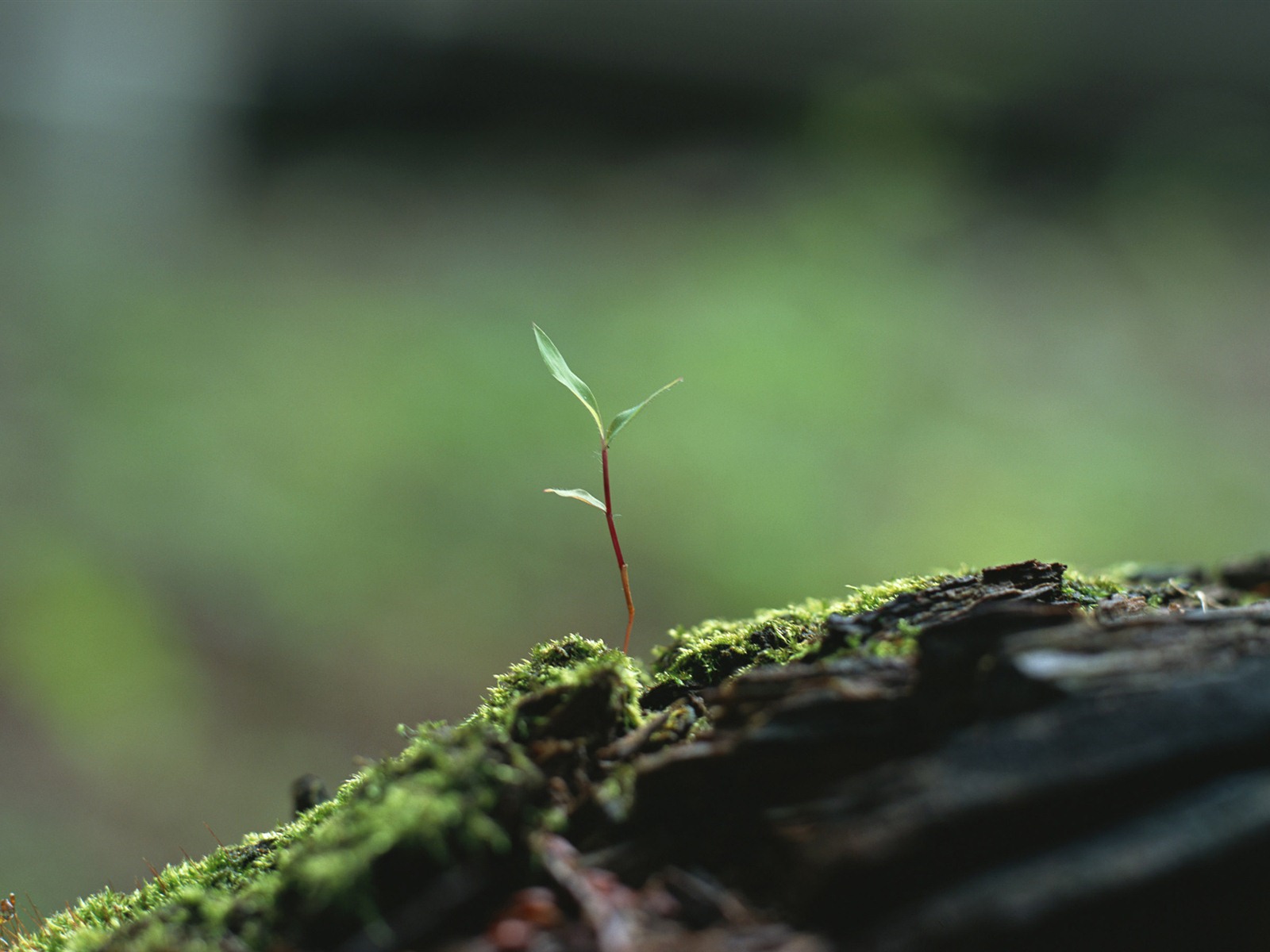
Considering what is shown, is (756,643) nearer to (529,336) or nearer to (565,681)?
(565,681)

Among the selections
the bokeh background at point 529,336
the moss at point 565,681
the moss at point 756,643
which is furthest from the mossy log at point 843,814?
the bokeh background at point 529,336

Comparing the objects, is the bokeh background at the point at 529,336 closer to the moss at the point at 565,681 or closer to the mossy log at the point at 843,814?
the moss at the point at 565,681

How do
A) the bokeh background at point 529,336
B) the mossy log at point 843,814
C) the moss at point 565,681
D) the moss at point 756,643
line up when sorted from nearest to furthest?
the mossy log at point 843,814 → the moss at point 565,681 → the moss at point 756,643 → the bokeh background at point 529,336

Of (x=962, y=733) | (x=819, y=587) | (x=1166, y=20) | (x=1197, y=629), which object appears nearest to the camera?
(x=962, y=733)

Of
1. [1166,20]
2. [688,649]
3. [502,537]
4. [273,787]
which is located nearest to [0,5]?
[502,537]

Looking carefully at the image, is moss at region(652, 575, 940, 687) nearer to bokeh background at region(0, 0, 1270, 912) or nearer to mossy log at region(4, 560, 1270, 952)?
A: mossy log at region(4, 560, 1270, 952)

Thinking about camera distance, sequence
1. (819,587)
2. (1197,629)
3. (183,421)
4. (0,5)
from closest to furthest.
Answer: (1197,629), (819,587), (183,421), (0,5)

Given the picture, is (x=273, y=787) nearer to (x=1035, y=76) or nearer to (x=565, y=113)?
(x=565, y=113)

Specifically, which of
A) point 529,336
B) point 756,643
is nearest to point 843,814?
point 756,643
